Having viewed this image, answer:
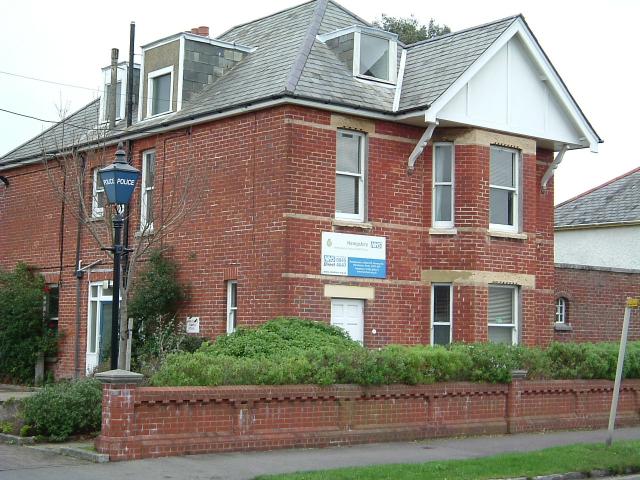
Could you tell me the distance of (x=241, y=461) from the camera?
13.4 metres

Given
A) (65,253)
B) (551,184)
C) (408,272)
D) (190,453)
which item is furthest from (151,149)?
(190,453)

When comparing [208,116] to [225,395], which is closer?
[225,395]

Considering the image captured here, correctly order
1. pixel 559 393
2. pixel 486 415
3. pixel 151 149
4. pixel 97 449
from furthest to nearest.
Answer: pixel 151 149, pixel 559 393, pixel 486 415, pixel 97 449

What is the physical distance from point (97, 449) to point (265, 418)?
2508 mm

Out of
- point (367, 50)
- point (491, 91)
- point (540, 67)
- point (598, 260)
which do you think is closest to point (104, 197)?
point (367, 50)

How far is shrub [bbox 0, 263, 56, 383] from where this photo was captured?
2558 cm

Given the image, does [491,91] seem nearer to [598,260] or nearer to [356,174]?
[356,174]

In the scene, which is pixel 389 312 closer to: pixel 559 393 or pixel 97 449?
pixel 559 393

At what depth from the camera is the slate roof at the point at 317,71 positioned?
21219 mm

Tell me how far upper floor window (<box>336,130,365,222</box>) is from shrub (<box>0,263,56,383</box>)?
900cm

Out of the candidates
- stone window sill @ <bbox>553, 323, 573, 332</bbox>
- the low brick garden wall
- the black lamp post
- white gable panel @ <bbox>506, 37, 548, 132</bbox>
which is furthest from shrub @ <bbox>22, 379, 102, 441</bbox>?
stone window sill @ <bbox>553, 323, 573, 332</bbox>

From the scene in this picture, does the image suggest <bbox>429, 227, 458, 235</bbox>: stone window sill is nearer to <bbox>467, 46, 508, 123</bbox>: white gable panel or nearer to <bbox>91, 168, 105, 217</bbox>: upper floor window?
<bbox>467, 46, 508, 123</bbox>: white gable panel

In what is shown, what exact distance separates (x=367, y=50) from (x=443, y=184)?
11.6ft

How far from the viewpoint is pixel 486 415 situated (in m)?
17.6
